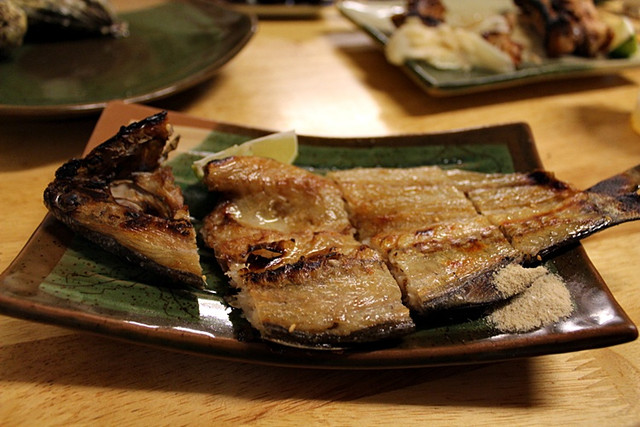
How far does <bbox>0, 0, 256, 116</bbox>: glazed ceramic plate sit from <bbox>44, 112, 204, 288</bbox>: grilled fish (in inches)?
35.0

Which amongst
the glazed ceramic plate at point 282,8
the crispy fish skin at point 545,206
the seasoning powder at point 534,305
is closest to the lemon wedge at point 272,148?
the crispy fish skin at point 545,206

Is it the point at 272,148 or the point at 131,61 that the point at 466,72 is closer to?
the point at 272,148

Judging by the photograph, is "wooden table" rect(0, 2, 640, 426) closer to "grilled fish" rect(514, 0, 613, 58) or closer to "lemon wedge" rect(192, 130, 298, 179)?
"lemon wedge" rect(192, 130, 298, 179)

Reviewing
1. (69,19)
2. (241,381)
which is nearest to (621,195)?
(241,381)

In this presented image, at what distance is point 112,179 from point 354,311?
1.13 meters

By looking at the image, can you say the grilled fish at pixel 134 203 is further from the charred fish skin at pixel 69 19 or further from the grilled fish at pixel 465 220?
the charred fish skin at pixel 69 19

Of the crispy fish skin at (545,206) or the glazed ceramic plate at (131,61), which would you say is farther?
the glazed ceramic plate at (131,61)

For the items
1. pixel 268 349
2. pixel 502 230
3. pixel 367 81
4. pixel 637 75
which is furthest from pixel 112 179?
pixel 637 75

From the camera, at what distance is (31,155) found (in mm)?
2830

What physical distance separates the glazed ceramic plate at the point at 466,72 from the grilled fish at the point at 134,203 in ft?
7.12

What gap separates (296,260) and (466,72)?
259cm

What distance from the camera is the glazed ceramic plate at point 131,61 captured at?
312 cm

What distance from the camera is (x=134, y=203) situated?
2.08 metres

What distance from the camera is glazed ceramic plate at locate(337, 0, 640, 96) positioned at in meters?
3.70
